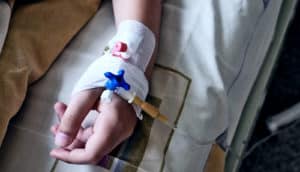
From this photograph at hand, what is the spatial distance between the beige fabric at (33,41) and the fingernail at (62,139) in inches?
2.8

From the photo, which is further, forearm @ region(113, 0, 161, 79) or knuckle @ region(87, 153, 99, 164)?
forearm @ region(113, 0, 161, 79)

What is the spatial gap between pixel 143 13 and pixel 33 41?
0.54ft

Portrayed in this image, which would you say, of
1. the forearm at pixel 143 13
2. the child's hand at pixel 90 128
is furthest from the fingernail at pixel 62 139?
the forearm at pixel 143 13

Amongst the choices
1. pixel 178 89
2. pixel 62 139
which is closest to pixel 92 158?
pixel 62 139

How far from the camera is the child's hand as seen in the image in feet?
2.15

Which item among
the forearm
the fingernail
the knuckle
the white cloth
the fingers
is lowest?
the knuckle

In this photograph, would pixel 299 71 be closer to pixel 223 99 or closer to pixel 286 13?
pixel 286 13

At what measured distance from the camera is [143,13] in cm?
76

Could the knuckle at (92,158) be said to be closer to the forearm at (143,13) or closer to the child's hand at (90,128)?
the child's hand at (90,128)

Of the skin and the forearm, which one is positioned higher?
the forearm

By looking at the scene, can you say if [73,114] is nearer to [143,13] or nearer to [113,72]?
[113,72]

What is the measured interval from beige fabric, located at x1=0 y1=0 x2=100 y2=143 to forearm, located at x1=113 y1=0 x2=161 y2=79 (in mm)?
63

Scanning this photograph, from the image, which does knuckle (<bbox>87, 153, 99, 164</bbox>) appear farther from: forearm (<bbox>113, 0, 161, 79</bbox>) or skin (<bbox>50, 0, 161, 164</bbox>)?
forearm (<bbox>113, 0, 161, 79</bbox>)

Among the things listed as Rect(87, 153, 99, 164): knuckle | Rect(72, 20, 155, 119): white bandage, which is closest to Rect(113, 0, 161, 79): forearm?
Rect(72, 20, 155, 119): white bandage
